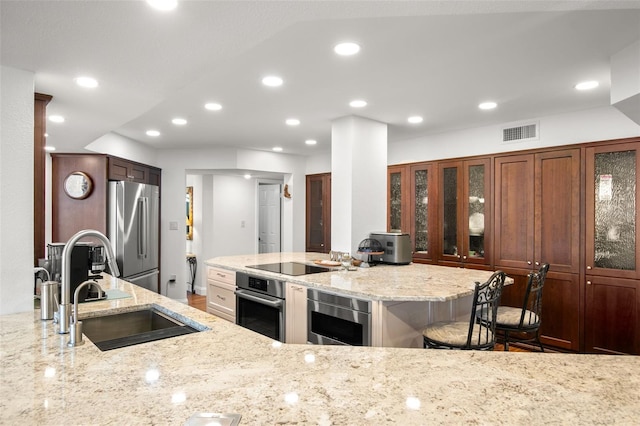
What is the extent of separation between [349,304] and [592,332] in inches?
99.9

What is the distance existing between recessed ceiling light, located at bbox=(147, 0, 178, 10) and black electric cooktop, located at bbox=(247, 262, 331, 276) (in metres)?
2.17

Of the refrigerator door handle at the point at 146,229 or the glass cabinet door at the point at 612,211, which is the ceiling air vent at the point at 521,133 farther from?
the refrigerator door handle at the point at 146,229

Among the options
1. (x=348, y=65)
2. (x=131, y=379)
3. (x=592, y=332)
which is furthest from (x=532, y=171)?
(x=131, y=379)

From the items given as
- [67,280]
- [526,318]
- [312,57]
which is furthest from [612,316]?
[67,280]

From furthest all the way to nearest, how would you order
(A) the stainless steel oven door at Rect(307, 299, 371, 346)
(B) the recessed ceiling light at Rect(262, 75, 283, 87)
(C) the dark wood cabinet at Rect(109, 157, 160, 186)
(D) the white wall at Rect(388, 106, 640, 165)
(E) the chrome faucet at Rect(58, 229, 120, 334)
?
(C) the dark wood cabinet at Rect(109, 157, 160, 186) → (D) the white wall at Rect(388, 106, 640, 165) → (B) the recessed ceiling light at Rect(262, 75, 283, 87) → (A) the stainless steel oven door at Rect(307, 299, 371, 346) → (E) the chrome faucet at Rect(58, 229, 120, 334)

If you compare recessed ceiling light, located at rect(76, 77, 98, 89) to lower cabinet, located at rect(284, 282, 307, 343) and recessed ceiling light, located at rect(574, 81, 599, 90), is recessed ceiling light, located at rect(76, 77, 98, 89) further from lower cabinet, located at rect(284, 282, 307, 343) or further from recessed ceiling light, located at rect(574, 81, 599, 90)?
recessed ceiling light, located at rect(574, 81, 599, 90)

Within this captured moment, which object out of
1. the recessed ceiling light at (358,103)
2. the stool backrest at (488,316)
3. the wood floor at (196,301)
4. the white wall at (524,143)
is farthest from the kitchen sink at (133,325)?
the wood floor at (196,301)

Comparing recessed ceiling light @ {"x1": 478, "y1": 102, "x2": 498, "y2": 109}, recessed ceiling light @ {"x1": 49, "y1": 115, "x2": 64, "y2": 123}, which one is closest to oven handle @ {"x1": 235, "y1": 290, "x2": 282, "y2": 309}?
recessed ceiling light @ {"x1": 49, "y1": 115, "x2": 64, "y2": 123}

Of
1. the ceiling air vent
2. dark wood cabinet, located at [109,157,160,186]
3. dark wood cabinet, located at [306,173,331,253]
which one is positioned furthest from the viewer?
dark wood cabinet, located at [306,173,331,253]

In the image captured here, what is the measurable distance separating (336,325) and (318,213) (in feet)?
11.8

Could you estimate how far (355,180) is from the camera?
3.83m

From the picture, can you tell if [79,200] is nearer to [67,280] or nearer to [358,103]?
[358,103]

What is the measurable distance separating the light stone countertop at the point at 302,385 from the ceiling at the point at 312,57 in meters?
1.26

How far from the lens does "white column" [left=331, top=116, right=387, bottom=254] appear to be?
150 inches
